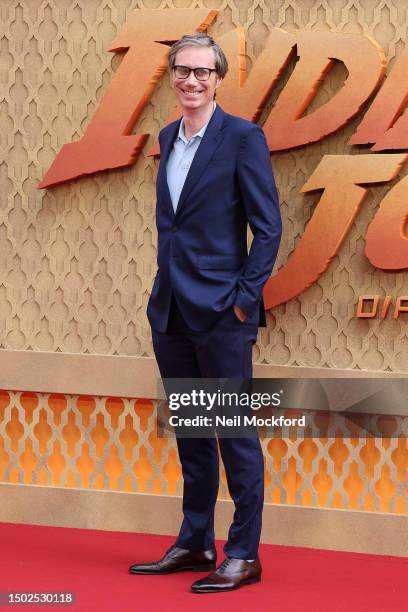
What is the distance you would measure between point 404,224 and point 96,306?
44.7 inches

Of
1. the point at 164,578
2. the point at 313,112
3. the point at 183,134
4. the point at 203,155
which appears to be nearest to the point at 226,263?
the point at 203,155

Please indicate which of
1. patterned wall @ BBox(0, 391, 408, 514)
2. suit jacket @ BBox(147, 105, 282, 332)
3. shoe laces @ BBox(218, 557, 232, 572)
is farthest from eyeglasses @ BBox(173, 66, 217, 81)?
shoe laces @ BBox(218, 557, 232, 572)

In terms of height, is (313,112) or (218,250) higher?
(313,112)

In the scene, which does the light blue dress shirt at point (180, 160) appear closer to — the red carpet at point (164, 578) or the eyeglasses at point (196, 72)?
the eyeglasses at point (196, 72)

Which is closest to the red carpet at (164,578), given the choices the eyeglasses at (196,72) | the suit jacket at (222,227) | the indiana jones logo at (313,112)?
the suit jacket at (222,227)

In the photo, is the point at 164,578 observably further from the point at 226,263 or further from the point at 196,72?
the point at 196,72

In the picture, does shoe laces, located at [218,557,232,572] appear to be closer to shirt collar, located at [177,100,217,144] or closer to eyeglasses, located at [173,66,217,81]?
shirt collar, located at [177,100,217,144]

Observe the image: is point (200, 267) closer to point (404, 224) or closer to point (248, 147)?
point (248, 147)

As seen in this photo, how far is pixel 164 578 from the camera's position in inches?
126

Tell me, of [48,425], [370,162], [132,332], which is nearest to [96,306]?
[132,332]

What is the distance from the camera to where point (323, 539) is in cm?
359

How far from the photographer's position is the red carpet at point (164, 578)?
9.70 feet

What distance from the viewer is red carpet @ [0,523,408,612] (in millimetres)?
2955

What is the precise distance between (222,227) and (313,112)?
2.22ft
